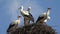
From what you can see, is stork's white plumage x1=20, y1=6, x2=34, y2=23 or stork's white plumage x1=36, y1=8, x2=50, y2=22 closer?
stork's white plumage x1=36, y1=8, x2=50, y2=22

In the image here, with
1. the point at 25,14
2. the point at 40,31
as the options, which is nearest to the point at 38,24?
the point at 40,31

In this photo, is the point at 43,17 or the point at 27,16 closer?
the point at 43,17

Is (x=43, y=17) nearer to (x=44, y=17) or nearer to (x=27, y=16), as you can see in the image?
(x=44, y=17)

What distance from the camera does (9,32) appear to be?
1650 cm

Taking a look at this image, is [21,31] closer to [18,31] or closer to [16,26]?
[18,31]

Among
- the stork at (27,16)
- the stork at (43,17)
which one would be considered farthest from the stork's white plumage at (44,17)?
the stork at (27,16)

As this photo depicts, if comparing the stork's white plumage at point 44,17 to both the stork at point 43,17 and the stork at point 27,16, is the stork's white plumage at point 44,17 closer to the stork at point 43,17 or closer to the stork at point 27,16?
the stork at point 43,17

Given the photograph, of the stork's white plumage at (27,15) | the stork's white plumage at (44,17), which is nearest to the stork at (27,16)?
the stork's white plumage at (27,15)

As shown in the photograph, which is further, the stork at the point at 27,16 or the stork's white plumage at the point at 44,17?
the stork at the point at 27,16

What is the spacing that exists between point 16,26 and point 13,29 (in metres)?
0.75

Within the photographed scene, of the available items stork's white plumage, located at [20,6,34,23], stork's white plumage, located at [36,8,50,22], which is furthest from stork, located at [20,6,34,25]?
stork's white plumage, located at [36,8,50,22]

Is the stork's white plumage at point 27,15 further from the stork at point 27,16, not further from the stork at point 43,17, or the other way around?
the stork at point 43,17

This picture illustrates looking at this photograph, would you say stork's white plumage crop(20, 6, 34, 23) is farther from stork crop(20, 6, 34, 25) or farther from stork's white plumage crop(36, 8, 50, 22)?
stork's white plumage crop(36, 8, 50, 22)

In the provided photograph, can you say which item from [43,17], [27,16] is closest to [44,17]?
[43,17]
